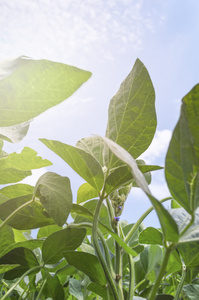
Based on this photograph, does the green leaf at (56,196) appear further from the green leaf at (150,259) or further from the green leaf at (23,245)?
the green leaf at (150,259)

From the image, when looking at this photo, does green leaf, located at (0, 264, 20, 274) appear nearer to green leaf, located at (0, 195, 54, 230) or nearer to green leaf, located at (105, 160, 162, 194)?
green leaf, located at (0, 195, 54, 230)

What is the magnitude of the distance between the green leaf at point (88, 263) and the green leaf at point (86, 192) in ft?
0.37

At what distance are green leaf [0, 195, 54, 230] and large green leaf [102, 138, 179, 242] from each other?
0.62 feet

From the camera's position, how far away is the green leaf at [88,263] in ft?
1.25

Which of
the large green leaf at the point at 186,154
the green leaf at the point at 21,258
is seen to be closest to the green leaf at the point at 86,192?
the green leaf at the point at 21,258

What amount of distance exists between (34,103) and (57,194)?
0.35 feet

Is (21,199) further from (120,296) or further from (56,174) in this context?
(120,296)

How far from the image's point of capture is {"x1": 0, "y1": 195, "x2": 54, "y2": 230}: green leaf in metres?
0.41

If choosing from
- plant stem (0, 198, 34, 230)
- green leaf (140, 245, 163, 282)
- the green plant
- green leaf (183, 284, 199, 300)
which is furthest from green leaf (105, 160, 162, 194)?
green leaf (140, 245, 163, 282)

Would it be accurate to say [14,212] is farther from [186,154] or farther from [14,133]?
[186,154]

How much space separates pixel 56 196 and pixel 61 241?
0.10 metres

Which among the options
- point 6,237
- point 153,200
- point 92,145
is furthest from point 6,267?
point 153,200

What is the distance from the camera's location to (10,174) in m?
0.49

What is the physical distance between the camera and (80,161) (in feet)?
1.21
